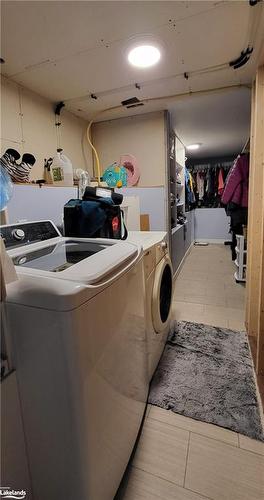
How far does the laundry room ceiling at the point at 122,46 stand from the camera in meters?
1.30

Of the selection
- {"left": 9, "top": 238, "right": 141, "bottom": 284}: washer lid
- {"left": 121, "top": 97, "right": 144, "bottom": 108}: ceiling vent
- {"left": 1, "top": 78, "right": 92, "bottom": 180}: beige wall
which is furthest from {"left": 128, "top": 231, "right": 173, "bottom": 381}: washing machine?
{"left": 121, "top": 97, "right": 144, "bottom": 108}: ceiling vent

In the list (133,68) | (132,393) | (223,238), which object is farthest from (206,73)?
(223,238)

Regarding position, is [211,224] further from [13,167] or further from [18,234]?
[18,234]

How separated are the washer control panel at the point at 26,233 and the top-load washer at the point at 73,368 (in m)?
0.32

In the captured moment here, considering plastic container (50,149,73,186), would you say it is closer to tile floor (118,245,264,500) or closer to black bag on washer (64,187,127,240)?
black bag on washer (64,187,127,240)

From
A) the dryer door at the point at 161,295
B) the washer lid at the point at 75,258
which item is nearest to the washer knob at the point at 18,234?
the washer lid at the point at 75,258

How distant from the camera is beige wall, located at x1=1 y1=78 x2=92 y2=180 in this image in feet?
6.43

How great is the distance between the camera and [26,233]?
1.34 metres

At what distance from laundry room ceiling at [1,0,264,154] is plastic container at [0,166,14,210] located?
81cm

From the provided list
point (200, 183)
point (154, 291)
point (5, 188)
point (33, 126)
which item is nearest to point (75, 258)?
point (154, 291)

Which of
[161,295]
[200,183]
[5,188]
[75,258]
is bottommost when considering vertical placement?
[161,295]

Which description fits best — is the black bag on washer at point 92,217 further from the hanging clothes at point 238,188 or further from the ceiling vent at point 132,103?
the hanging clothes at point 238,188

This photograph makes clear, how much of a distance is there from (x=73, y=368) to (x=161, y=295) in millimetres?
1120

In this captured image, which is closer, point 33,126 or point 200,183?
point 33,126
